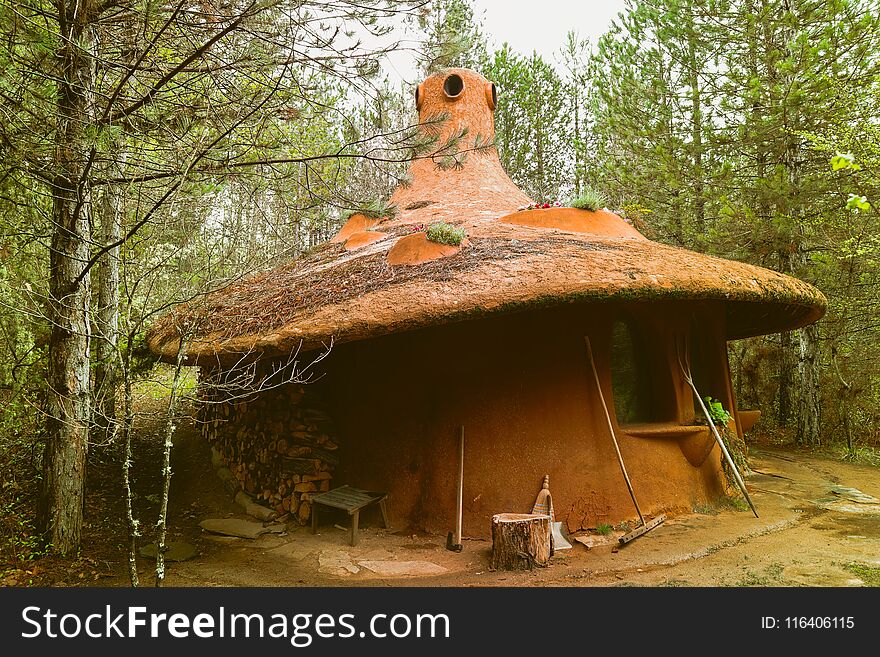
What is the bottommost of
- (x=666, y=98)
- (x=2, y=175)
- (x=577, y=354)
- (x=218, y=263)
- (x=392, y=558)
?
(x=392, y=558)

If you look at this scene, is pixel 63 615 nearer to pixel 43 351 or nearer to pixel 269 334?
pixel 269 334

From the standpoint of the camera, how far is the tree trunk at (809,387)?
1035 centimetres

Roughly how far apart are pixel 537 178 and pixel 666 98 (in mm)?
7340

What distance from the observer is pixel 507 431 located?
18.7 feet

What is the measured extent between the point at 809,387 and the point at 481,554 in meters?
8.46

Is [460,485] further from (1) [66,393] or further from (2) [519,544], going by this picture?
(1) [66,393]

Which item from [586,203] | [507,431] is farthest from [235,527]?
[586,203]

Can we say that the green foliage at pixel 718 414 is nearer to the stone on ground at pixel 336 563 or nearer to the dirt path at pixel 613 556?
the dirt path at pixel 613 556

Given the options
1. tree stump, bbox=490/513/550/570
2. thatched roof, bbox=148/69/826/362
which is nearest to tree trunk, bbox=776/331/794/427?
thatched roof, bbox=148/69/826/362

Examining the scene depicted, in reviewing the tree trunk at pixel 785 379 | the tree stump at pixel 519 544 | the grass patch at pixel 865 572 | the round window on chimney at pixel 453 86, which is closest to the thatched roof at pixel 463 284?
the tree stump at pixel 519 544

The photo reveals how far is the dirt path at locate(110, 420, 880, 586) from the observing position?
4.52 metres

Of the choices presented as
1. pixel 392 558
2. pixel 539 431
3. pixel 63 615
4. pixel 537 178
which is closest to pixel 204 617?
pixel 63 615

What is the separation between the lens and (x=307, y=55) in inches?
170

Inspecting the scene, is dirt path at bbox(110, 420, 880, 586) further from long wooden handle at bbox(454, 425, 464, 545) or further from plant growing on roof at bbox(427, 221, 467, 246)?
plant growing on roof at bbox(427, 221, 467, 246)
